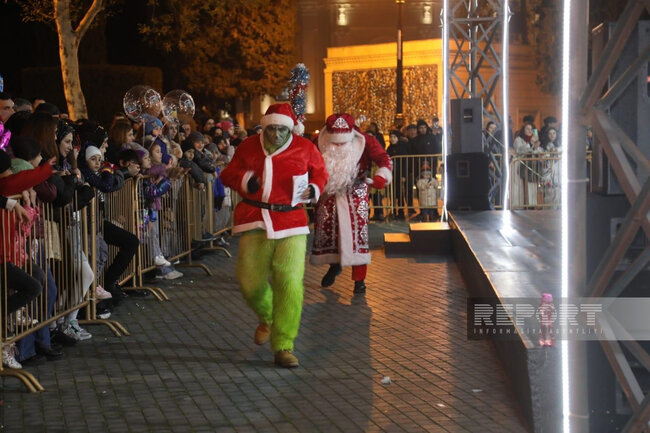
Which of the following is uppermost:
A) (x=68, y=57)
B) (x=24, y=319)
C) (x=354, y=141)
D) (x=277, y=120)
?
(x=68, y=57)

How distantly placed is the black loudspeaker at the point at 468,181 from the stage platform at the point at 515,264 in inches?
19.3

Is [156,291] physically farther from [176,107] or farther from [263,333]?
[176,107]

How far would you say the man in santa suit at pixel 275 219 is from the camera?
841 centimetres

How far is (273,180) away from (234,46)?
3015 centimetres

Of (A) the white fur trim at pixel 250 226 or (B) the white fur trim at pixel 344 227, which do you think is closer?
(A) the white fur trim at pixel 250 226

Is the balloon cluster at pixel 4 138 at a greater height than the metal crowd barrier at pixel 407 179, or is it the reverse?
the balloon cluster at pixel 4 138

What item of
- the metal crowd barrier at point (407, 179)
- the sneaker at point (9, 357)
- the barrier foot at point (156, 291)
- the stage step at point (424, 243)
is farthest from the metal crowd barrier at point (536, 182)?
the sneaker at point (9, 357)

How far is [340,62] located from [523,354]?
89.0 feet

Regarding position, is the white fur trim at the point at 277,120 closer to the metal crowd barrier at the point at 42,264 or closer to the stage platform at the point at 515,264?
the metal crowd barrier at the point at 42,264

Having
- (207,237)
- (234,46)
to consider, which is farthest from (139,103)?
(234,46)

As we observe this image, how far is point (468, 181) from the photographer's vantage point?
54.8 feet

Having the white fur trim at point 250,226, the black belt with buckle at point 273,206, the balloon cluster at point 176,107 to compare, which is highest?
the balloon cluster at point 176,107

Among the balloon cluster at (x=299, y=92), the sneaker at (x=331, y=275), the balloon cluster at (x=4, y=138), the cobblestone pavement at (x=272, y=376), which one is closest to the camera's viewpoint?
the cobblestone pavement at (x=272, y=376)

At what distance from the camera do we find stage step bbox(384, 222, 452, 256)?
605 inches
